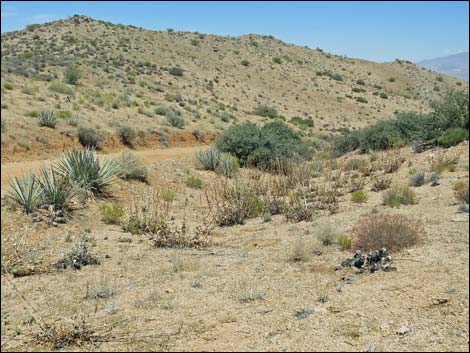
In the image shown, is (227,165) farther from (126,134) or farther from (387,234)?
(387,234)

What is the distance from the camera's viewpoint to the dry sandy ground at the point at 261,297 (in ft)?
17.3

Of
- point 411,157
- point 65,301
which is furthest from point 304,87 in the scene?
point 65,301

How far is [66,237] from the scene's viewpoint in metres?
9.95

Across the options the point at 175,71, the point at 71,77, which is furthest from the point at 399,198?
the point at 175,71

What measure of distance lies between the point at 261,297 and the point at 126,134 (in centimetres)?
1825

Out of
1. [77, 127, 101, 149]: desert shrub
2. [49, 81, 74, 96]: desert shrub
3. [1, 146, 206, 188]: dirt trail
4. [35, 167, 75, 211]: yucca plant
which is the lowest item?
[35, 167, 75, 211]: yucca plant

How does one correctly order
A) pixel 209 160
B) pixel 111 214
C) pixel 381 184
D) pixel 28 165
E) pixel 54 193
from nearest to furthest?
1. pixel 54 193
2. pixel 111 214
3. pixel 381 184
4. pixel 28 165
5. pixel 209 160

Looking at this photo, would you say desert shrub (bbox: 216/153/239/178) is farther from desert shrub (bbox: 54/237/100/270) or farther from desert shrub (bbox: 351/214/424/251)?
desert shrub (bbox: 351/214/424/251)

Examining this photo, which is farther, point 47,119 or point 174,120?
point 174,120

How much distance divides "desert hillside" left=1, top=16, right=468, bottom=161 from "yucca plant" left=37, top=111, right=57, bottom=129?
0.32 metres

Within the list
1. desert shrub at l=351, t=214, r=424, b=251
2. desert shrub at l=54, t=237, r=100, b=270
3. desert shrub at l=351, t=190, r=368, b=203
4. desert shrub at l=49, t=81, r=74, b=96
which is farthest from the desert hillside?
desert shrub at l=351, t=214, r=424, b=251

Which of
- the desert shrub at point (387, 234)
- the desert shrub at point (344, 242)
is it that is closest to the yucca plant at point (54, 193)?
the desert shrub at point (344, 242)

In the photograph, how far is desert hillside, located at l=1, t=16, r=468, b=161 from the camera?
2477 centimetres

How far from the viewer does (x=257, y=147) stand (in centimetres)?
1983
